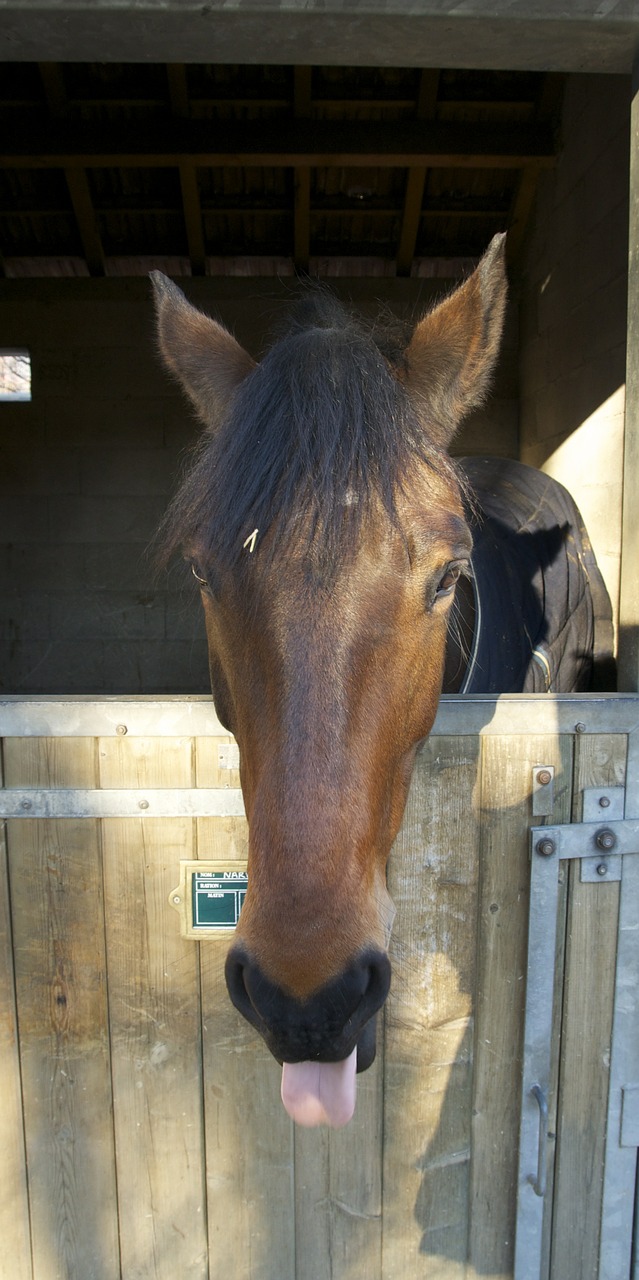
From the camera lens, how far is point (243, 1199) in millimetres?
1785

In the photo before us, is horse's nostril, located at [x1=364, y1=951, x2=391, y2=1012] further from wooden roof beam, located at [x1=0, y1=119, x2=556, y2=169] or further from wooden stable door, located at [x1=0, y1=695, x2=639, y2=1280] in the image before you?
wooden roof beam, located at [x1=0, y1=119, x2=556, y2=169]

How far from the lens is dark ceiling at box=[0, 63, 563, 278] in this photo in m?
5.53

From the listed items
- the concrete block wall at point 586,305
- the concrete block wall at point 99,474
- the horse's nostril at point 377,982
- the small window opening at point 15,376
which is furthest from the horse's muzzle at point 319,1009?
the small window opening at point 15,376

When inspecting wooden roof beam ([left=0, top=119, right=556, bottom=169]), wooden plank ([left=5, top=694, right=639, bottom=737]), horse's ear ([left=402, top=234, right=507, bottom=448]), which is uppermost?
wooden roof beam ([left=0, top=119, right=556, bottom=169])

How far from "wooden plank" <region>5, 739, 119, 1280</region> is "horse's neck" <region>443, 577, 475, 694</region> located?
39.2 inches

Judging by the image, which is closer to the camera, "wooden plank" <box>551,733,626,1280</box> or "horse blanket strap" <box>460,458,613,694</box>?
"wooden plank" <box>551,733,626,1280</box>

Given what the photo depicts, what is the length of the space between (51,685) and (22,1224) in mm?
6232

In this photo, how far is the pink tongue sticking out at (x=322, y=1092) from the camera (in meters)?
1.12

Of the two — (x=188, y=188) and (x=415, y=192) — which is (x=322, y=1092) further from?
(x=415, y=192)

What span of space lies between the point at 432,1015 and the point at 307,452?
1.34 meters

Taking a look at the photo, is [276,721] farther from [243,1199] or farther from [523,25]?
[523,25]

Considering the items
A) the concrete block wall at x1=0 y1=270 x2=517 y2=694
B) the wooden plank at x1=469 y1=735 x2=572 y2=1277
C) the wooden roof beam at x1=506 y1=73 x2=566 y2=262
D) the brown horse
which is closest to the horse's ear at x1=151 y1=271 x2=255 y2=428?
the brown horse

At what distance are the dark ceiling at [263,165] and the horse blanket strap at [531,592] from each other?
3.69 meters

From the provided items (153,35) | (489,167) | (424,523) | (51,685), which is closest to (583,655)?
(424,523)
